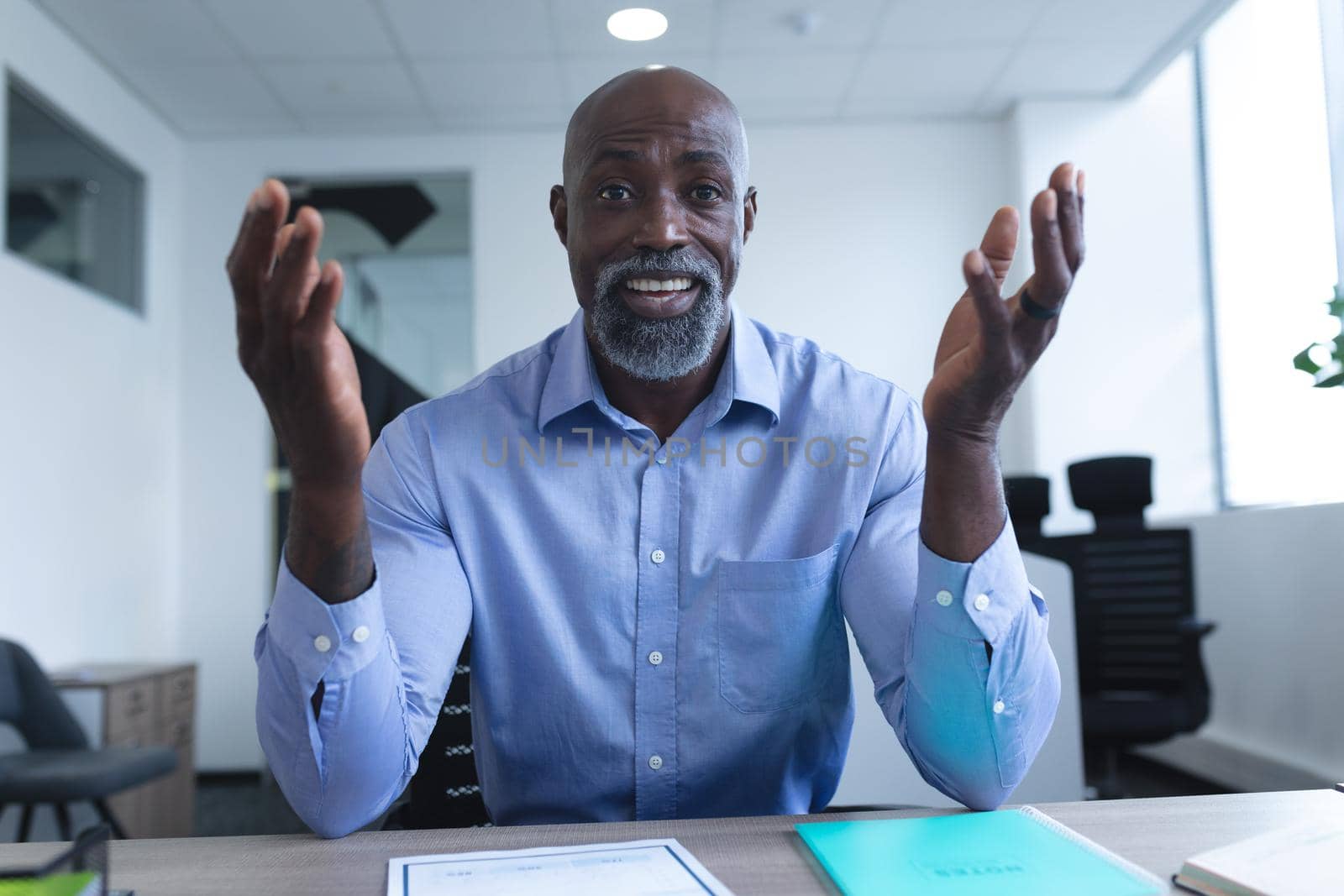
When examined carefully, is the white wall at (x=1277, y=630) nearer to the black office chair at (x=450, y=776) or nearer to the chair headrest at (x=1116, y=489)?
the chair headrest at (x=1116, y=489)

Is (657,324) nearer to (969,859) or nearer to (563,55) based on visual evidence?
(969,859)

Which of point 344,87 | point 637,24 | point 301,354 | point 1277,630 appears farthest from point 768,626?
point 344,87

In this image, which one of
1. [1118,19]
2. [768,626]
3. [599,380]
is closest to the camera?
[768,626]

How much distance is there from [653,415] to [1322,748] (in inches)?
119

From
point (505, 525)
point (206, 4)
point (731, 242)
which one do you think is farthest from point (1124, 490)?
point (206, 4)

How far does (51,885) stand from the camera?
1.71 ft

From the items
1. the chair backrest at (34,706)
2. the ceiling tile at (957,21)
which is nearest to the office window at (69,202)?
the chair backrest at (34,706)

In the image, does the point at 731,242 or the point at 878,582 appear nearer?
the point at 878,582

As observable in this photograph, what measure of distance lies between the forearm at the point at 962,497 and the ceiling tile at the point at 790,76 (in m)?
3.68

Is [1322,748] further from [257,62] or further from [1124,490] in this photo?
[257,62]

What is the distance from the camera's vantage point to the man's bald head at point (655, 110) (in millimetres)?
1196

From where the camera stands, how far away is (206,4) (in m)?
3.69

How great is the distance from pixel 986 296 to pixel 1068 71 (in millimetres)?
4198

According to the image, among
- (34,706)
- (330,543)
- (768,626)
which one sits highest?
(330,543)
